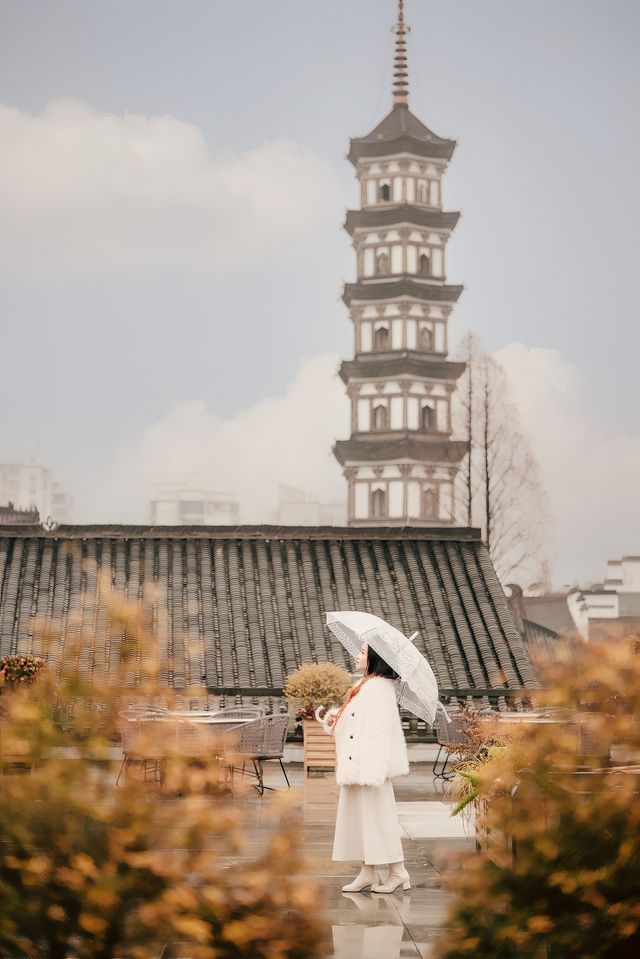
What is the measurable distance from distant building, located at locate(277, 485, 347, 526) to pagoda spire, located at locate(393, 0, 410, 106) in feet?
118

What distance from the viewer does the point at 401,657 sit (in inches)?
328

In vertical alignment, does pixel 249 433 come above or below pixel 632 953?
above

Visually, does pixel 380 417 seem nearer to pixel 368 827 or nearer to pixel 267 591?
pixel 267 591

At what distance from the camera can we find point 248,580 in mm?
20750

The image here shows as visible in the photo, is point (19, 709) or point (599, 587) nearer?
point (19, 709)

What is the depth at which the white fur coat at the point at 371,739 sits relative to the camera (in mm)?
8047

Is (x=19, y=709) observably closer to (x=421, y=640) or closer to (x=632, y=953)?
(x=632, y=953)

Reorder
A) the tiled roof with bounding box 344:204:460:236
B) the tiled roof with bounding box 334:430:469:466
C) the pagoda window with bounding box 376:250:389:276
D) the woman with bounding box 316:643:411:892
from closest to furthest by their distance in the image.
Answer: the woman with bounding box 316:643:411:892 < the tiled roof with bounding box 334:430:469:466 < the tiled roof with bounding box 344:204:460:236 < the pagoda window with bounding box 376:250:389:276

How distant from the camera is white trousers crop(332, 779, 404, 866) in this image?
7.94m

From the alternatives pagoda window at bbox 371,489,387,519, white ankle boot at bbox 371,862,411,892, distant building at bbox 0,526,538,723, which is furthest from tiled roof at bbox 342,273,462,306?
white ankle boot at bbox 371,862,411,892

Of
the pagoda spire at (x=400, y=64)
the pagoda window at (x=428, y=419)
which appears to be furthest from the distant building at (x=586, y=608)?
the pagoda spire at (x=400, y=64)

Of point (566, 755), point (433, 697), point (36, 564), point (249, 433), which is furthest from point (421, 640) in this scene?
point (249, 433)

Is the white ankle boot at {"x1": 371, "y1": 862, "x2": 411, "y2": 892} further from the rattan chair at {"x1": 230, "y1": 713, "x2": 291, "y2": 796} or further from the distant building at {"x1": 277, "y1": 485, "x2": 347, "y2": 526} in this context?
the distant building at {"x1": 277, "y1": 485, "x2": 347, "y2": 526}

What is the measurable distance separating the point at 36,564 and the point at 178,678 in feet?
12.5
